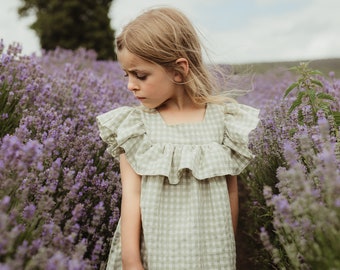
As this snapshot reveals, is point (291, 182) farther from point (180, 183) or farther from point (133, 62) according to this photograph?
point (133, 62)

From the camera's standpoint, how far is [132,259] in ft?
6.39

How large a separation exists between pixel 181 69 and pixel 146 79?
198 mm

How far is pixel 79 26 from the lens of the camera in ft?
41.9

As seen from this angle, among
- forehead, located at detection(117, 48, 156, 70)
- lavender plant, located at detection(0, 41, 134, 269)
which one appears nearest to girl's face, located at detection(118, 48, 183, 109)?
forehead, located at detection(117, 48, 156, 70)

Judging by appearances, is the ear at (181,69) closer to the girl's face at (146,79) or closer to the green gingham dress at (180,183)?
the girl's face at (146,79)

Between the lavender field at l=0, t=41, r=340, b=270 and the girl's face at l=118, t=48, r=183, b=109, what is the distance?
17.6 inches

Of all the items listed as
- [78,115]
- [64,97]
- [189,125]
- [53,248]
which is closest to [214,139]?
[189,125]

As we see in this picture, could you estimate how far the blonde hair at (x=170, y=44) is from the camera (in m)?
2.06

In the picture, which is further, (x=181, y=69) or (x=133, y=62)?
(x=181, y=69)

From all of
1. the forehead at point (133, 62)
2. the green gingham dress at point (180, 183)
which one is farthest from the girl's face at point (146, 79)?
the green gingham dress at point (180, 183)

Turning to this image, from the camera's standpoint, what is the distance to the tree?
12.5m

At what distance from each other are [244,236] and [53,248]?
228 centimetres

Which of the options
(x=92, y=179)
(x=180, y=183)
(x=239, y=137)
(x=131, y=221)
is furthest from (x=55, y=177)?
(x=239, y=137)

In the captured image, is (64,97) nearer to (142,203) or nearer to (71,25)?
(142,203)
